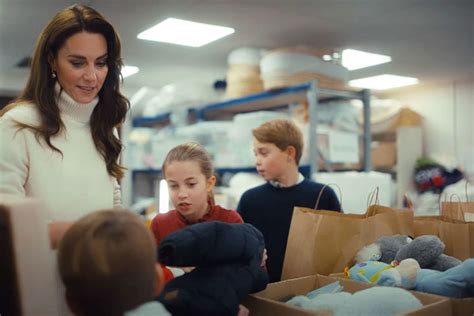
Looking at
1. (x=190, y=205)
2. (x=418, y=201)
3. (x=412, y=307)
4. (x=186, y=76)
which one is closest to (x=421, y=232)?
(x=412, y=307)

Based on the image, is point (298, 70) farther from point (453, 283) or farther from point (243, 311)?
point (243, 311)

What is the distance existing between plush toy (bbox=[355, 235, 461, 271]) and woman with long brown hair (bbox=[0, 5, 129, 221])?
2.35ft

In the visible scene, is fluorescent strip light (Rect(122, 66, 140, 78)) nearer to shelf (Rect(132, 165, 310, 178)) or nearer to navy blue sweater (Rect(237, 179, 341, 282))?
shelf (Rect(132, 165, 310, 178))

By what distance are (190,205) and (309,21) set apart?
2804 mm

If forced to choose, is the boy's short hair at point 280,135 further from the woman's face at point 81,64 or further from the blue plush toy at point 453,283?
the blue plush toy at point 453,283

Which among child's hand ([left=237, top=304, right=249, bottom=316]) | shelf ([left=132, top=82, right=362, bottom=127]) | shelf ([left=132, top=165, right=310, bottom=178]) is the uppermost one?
shelf ([left=132, top=82, right=362, bottom=127])

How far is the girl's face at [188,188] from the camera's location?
145 cm

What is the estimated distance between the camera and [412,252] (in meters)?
1.25

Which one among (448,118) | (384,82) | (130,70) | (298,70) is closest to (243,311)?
(298,70)

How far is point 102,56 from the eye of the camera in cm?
133

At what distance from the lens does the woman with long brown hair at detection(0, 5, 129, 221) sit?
3.96ft

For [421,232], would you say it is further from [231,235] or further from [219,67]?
[219,67]

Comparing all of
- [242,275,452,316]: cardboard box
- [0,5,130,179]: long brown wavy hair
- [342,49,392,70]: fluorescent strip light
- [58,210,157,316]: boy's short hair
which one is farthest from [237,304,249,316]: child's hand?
[342,49,392,70]: fluorescent strip light

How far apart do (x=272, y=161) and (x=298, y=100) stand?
185cm
